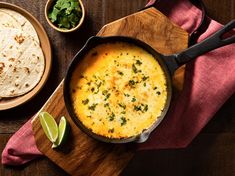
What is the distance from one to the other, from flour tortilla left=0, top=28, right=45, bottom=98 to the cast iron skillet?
1.18 feet

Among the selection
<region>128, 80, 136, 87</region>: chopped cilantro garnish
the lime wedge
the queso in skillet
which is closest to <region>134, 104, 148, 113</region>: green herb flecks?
the queso in skillet

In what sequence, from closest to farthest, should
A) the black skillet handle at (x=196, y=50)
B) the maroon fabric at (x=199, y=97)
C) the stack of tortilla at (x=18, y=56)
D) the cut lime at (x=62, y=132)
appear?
the black skillet handle at (x=196, y=50) → the cut lime at (x=62, y=132) → the maroon fabric at (x=199, y=97) → the stack of tortilla at (x=18, y=56)

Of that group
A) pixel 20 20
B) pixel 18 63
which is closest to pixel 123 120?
pixel 18 63

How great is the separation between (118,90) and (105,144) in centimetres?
27

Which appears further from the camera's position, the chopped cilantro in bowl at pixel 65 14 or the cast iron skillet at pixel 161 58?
the chopped cilantro in bowl at pixel 65 14

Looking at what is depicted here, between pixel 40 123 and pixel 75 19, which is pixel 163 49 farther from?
pixel 40 123

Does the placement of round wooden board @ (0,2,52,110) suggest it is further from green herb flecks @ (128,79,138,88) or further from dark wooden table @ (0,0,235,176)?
green herb flecks @ (128,79,138,88)

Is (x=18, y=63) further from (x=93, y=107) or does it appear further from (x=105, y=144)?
(x=105, y=144)

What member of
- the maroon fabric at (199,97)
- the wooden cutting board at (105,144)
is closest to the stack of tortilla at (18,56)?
the wooden cutting board at (105,144)

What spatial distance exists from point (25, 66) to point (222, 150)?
3.79 ft

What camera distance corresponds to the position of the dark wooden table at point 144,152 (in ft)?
7.45

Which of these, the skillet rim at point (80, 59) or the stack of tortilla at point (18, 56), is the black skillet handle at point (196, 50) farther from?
the stack of tortilla at point (18, 56)

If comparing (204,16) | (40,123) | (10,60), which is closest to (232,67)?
(204,16)

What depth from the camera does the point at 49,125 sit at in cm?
202
